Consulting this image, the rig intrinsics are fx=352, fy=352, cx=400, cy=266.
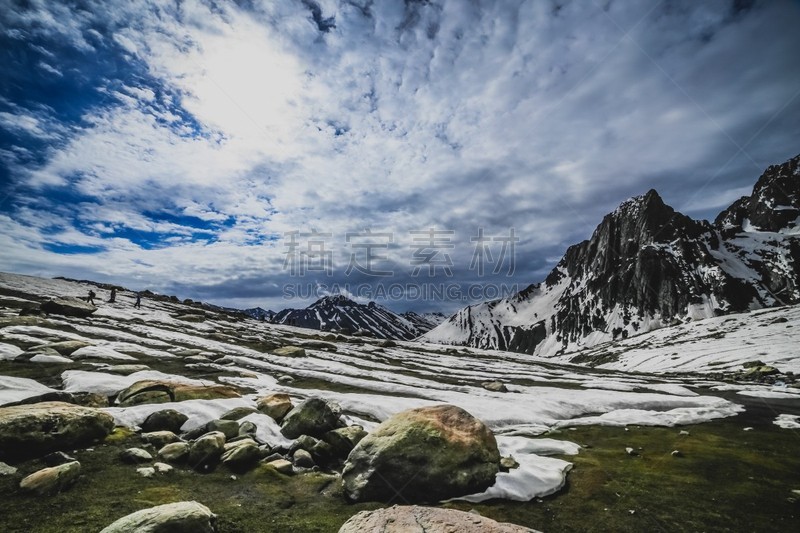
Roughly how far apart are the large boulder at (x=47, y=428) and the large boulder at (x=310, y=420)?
6.73 m

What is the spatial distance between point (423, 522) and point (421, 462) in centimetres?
400

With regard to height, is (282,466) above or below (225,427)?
below

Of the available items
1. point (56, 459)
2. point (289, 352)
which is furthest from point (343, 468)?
point (289, 352)

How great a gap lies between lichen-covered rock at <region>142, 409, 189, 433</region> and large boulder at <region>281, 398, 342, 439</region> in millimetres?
4490

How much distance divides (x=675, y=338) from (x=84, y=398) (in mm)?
161277

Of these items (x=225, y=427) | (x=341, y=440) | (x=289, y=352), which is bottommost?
(x=289, y=352)

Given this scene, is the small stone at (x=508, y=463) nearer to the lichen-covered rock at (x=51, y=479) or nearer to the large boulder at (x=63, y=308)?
the lichen-covered rock at (x=51, y=479)

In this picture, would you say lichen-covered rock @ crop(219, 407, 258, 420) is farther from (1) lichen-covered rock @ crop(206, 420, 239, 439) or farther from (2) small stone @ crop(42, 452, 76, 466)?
(2) small stone @ crop(42, 452, 76, 466)

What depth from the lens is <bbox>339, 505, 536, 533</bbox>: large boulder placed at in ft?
25.2

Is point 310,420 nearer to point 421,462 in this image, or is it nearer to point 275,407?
point 275,407

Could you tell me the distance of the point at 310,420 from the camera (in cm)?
1611

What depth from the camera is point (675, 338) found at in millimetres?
127875

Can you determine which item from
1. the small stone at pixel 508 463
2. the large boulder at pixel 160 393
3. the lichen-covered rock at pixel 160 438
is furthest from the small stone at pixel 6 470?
the small stone at pixel 508 463

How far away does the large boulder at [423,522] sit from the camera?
768 centimetres
